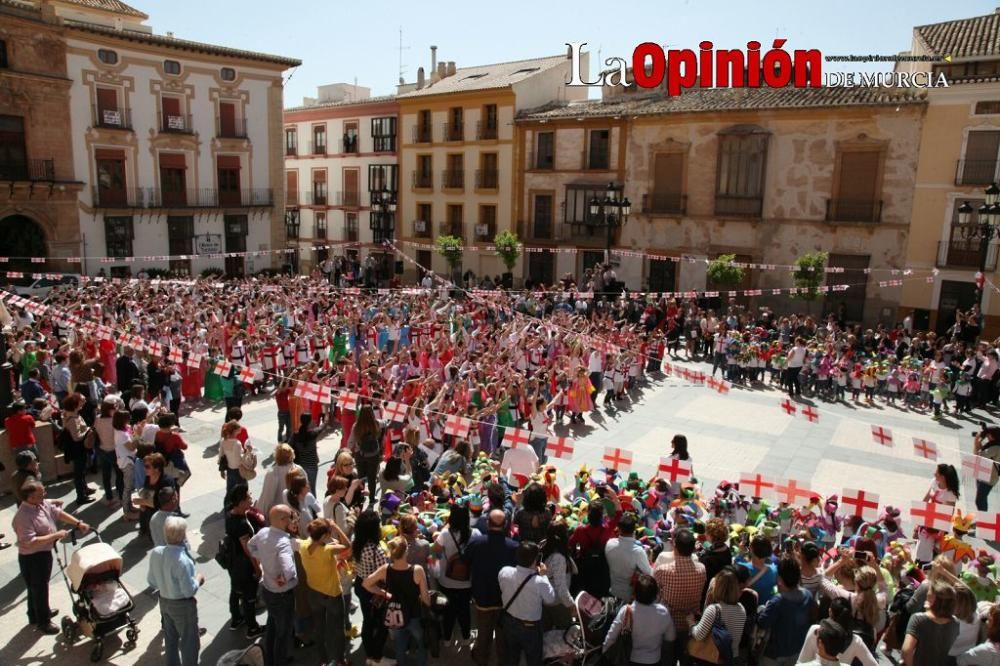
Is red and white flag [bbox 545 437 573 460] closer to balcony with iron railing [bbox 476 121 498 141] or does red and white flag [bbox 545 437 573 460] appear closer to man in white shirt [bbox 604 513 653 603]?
man in white shirt [bbox 604 513 653 603]

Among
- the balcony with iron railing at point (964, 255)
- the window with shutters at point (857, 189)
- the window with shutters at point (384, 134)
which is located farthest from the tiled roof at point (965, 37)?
the window with shutters at point (384, 134)

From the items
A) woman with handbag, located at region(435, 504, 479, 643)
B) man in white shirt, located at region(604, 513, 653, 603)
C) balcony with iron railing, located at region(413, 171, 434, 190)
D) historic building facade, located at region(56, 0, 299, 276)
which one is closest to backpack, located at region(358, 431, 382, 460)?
woman with handbag, located at region(435, 504, 479, 643)

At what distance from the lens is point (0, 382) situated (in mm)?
9312

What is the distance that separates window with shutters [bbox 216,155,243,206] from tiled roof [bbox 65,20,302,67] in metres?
4.54

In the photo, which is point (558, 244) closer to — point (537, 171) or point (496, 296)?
point (537, 171)

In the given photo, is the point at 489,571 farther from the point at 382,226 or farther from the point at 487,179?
the point at 382,226

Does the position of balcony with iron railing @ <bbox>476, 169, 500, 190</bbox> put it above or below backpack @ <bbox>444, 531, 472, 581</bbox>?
above

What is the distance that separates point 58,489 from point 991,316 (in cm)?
2487

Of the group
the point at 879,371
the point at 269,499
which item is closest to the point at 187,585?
the point at 269,499

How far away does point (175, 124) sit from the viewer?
3177 centimetres

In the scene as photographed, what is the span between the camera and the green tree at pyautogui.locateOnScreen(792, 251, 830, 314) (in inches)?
917

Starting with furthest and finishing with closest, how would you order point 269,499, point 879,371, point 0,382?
point 879,371 < point 0,382 < point 269,499

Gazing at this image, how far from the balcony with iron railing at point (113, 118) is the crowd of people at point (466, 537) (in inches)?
760

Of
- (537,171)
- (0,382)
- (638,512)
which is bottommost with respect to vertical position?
(638,512)
